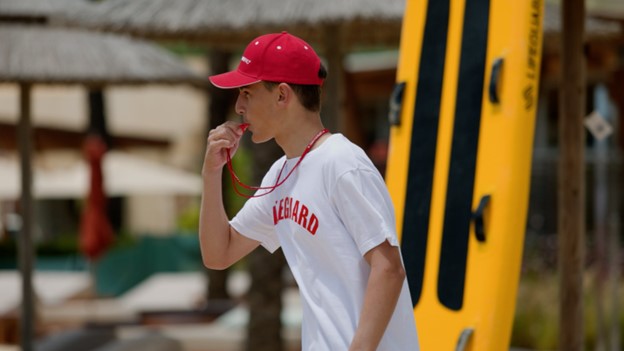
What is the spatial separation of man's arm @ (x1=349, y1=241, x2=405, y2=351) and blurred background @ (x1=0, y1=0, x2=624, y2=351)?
352cm

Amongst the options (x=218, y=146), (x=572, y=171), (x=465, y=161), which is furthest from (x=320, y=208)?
(x=572, y=171)

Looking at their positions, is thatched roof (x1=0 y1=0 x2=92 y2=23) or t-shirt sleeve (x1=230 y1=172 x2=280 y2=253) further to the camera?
thatched roof (x1=0 y1=0 x2=92 y2=23)

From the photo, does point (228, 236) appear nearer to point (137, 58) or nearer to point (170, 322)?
point (137, 58)

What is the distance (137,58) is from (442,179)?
161 inches

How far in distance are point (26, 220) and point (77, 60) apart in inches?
51.0

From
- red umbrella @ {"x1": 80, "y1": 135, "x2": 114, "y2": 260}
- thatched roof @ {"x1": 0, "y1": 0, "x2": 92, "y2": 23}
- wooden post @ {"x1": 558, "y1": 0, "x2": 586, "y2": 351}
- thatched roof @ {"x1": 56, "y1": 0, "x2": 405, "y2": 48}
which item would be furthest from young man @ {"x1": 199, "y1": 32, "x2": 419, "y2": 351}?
red umbrella @ {"x1": 80, "y1": 135, "x2": 114, "y2": 260}

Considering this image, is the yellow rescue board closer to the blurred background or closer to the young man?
the blurred background

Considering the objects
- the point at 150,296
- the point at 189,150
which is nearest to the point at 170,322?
the point at 150,296

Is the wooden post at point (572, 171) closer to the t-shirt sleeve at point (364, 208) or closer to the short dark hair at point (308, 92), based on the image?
the short dark hair at point (308, 92)

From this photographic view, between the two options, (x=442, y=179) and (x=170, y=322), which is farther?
(x=170, y=322)

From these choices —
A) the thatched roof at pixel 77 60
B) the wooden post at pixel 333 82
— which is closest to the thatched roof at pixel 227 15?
the wooden post at pixel 333 82

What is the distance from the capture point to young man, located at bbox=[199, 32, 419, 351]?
109 inches

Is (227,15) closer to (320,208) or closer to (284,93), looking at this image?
(284,93)

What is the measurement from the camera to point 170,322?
11211 millimetres
